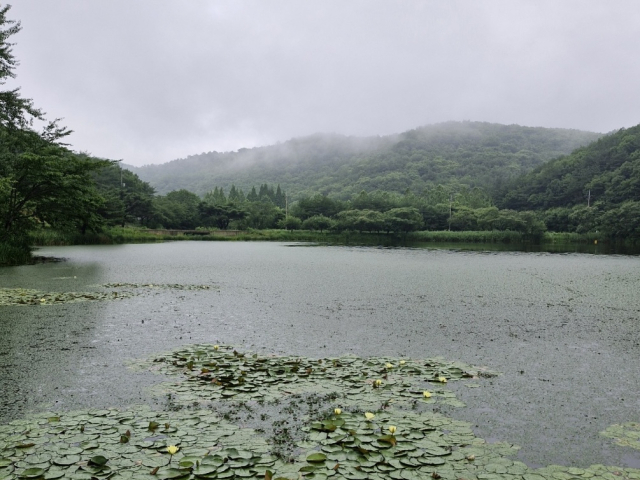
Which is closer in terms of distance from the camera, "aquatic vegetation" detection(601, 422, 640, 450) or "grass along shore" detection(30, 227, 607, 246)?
"aquatic vegetation" detection(601, 422, 640, 450)

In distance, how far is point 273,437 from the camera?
3846mm

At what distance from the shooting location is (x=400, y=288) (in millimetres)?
13922

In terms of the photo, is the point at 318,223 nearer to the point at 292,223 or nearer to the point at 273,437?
the point at 292,223

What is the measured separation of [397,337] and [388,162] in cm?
12856

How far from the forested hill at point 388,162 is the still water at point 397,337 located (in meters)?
90.0

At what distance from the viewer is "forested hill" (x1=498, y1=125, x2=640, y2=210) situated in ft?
234

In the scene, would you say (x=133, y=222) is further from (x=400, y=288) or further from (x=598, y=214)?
(x=598, y=214)

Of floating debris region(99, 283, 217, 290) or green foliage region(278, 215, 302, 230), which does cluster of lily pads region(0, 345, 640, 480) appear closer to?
floating debris region(99, 283, 217, 290)

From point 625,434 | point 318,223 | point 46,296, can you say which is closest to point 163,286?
point 46,296

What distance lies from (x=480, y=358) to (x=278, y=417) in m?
3.54

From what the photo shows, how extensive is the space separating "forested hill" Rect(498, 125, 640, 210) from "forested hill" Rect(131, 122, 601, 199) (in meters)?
8.04

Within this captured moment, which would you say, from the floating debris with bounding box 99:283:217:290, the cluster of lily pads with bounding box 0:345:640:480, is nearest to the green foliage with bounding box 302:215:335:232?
the floating debris with bounding box 99:283:217:290

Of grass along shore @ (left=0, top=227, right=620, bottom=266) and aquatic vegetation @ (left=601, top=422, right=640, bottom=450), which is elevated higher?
grass along shore @ (left=0, top=227, right=620, bottom=266)

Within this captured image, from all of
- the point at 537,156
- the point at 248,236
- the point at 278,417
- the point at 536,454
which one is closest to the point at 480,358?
the point at 536,454
